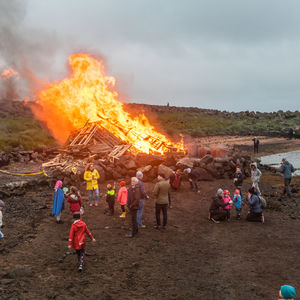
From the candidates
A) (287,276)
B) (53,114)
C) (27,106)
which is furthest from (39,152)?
(27,106)

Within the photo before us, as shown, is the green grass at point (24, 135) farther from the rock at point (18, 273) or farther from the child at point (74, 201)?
the rock at point (18, 273)

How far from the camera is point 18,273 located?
7.16 meters

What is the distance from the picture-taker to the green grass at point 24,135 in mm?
31359

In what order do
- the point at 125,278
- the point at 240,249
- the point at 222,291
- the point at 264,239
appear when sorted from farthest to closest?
the point at 264,239 < the point at 240,249 < the point at 125,278 < the point at 222,291

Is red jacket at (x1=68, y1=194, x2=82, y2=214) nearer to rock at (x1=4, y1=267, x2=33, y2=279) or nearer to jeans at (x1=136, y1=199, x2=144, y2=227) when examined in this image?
jeans at (x1=136, y1=199, x2=144, y2=227)

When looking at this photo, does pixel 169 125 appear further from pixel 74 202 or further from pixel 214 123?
pixel 74 202

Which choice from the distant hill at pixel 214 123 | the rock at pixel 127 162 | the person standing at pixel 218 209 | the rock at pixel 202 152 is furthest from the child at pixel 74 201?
the distant hill at pixel 214 123

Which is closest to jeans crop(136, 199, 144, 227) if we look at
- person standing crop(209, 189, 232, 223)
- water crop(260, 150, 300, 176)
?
person standing crop(209, 189, 232, 223)

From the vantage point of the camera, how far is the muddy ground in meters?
6.87

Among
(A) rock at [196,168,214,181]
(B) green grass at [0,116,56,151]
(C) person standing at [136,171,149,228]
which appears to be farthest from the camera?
(B) green grass at [0,116,56,151]

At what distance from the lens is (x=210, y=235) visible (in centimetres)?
1084

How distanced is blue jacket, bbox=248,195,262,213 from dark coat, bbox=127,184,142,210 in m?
4.76

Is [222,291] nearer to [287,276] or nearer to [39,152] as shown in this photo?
[287,276]

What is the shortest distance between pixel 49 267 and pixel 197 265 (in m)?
3.98
